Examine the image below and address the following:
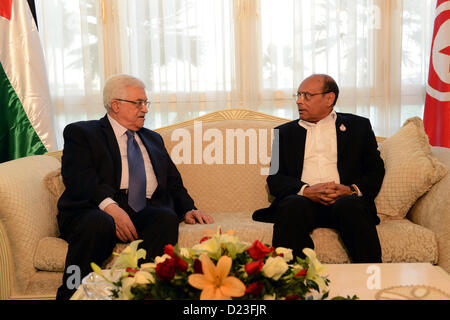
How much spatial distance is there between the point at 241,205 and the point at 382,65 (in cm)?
151

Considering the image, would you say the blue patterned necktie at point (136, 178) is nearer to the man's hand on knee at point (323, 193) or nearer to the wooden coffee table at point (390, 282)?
the man's hand on knee at point (323, 193)

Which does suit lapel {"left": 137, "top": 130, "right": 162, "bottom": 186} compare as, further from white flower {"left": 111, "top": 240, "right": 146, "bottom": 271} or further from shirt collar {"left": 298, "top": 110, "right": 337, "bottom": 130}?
white flower {"left": 111, "top": 240, "right": 146, "bottom": 271}

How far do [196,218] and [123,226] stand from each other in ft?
1.34

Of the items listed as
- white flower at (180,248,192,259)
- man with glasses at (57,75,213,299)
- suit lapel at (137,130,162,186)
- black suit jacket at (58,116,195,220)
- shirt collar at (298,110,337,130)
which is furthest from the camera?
shirt collar at (298,110,337,130)

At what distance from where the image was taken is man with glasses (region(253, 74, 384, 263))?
2.09 m

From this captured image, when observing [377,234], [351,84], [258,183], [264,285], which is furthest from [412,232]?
[351,84]

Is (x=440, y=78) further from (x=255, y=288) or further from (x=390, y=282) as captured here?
(x=255, y=288)

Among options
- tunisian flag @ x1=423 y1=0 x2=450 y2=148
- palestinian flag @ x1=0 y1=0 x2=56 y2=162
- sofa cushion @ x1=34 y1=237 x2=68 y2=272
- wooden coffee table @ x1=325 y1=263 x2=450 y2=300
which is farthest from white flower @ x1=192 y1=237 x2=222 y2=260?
tunisian flag @ x1=423 y1=0 x2=450 y2=148

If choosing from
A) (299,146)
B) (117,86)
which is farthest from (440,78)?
(117,86)

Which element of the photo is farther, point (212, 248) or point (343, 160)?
point (343, 160)

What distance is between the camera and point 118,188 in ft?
7.46

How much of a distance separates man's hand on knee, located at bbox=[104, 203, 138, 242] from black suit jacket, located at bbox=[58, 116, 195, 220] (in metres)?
0.12

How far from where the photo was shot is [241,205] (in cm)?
264

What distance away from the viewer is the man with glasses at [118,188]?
2010 millimetres
